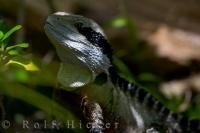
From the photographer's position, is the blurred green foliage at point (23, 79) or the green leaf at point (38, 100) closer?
the blurred green foliage at point (23, 79)

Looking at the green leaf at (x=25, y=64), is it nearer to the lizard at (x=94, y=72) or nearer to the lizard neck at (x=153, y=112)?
the lizard at (x=94, y=72)

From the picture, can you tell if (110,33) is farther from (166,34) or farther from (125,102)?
(125,102)

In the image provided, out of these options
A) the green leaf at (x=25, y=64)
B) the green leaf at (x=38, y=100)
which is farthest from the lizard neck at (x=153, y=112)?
the green leaf at (x=25, y=64)

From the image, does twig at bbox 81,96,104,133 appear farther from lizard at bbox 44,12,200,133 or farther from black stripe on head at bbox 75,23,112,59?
black stripe on head at bbox 75,23,112,59

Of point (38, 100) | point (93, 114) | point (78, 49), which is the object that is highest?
point (78, 49)

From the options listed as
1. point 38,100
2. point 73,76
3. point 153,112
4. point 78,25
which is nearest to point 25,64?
point 73,76

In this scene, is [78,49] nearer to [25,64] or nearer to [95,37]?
[95,37]

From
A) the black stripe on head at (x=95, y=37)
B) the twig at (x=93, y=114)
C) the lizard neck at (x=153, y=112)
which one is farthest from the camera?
the lizard neck at (x=153, y=112)
